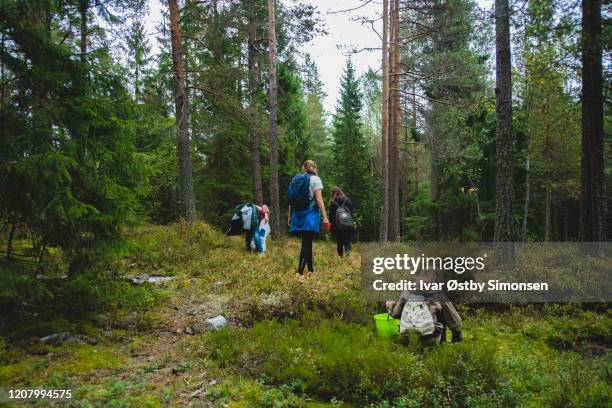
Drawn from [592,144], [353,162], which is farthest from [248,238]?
[353,162]

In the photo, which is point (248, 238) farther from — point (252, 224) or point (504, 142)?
point (504, 142)

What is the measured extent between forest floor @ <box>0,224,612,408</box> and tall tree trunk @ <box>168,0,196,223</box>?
5.79 meters

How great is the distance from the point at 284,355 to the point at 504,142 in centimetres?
717

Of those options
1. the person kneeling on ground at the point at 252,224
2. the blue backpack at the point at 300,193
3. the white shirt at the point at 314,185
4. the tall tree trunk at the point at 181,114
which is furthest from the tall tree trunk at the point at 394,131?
the blue backpack at the point at 300,193

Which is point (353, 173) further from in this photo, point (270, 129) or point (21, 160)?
point (21, 160)

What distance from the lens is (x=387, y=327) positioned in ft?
18.9

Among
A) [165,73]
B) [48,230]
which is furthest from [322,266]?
[165,73]

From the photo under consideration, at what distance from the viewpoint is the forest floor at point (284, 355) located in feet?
13.6

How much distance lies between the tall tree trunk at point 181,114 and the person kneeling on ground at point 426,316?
28.9 ft

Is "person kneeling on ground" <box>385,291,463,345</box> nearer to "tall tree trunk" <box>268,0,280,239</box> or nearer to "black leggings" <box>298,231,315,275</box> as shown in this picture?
"black leggings" <box>298,231,315,275</box>

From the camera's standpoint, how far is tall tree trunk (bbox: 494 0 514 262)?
9.13 meters

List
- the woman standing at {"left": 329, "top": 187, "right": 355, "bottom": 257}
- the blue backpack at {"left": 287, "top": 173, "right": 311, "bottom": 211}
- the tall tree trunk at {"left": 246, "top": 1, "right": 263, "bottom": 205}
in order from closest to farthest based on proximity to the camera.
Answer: the blue backpack at {"left": 287, "top": 173, "right": 311, "bottom": 211} < the woman standing at {"left": 329, "top": 187, "right": 355, "bottom": 257} < the tall tree trunk at {"left": 246, "top": 1, "right": 263, "bottom": 205}

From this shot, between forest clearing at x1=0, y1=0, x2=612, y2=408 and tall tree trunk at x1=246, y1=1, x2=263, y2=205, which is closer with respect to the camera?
forest clearing at x1=0, y1=0, x2=612, y2=408

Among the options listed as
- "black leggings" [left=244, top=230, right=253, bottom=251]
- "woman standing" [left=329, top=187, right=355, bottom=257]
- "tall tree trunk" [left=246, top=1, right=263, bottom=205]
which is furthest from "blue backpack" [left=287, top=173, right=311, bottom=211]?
"tall tree trunk" [left=246, top=1, right=263, bottom=205]
